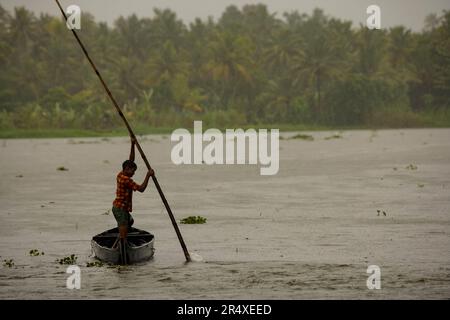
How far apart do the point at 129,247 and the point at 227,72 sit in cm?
7528

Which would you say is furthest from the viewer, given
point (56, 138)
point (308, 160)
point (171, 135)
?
point (171, 135)

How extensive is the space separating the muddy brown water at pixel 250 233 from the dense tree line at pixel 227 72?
53.0m

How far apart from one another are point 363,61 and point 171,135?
25949 mm

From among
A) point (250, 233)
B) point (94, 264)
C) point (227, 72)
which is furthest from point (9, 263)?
point (227, 72)

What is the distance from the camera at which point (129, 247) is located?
13.4 meters

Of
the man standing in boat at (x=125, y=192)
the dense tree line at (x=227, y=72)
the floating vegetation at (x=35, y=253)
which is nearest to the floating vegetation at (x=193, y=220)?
the floating vegetation at (x=35, y=253)

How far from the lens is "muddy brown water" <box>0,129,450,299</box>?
1187cm

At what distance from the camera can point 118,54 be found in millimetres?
91875

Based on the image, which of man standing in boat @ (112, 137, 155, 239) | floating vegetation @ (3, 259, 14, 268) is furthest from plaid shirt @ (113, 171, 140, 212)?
floating vegetation @ (3, 259, 14, 268)

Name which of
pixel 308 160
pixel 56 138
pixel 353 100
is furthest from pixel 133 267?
pixel 353 100

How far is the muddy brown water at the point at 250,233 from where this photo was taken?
11867 millimetres

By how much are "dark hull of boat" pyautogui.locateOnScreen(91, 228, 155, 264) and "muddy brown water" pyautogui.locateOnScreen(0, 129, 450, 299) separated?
21cm

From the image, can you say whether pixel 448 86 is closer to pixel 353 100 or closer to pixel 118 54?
pixel 353 100

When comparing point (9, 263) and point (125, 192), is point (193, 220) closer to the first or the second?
point (125, 192)
